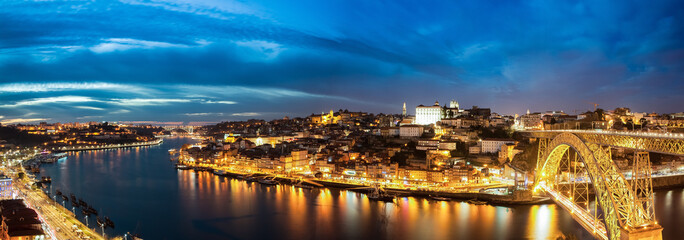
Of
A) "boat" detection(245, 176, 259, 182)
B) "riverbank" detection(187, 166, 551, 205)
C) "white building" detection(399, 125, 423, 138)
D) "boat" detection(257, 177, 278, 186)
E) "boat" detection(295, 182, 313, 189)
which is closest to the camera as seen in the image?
"riverbank" detection(187, 166, 551, 205)

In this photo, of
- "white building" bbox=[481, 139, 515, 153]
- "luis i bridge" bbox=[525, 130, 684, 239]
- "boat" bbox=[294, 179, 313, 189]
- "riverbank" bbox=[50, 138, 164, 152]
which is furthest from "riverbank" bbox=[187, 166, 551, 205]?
"riverbank" bbox=[50, 138, 164, 152]

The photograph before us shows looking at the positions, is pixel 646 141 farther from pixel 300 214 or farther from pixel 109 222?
pixel 109 222

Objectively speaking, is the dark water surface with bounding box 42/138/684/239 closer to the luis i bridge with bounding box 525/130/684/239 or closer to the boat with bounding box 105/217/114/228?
the boat with bounding box 105/217/114/228

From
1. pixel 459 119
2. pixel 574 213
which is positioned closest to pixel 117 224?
pixel 574 213

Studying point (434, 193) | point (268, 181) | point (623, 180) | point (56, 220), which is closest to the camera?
point (623, 180)

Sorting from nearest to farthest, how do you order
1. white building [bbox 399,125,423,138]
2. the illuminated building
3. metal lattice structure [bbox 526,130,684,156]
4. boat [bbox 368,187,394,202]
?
metal lattice structure [bbox 526,130,684,156]
boat [bbox 368,187,394,202]
white building [bbox 399,125,423,138]
the illuminated building

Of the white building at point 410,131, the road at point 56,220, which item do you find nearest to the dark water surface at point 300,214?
the road at point 56,220

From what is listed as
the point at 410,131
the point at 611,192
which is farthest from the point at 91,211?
the point at 410,131

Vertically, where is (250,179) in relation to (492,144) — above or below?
below
